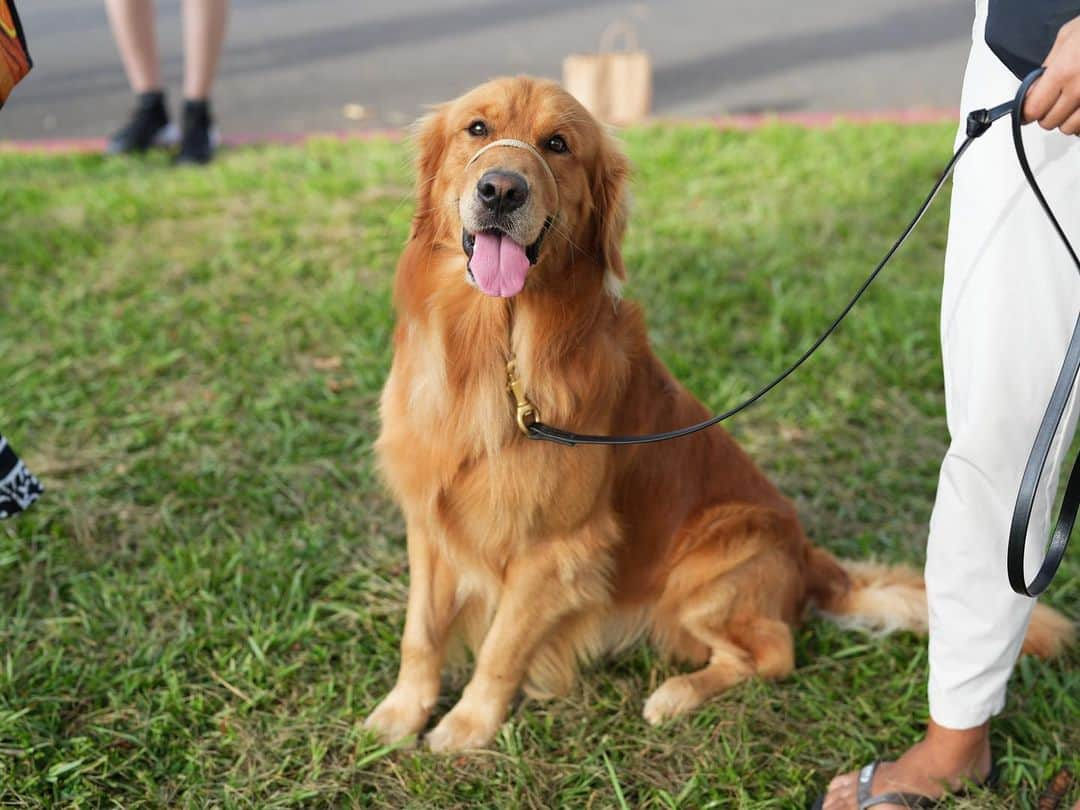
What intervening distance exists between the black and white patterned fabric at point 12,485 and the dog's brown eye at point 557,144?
1.41m

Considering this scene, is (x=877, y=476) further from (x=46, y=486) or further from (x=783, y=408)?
(x=46, y=486)

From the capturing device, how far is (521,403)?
7.64 feet

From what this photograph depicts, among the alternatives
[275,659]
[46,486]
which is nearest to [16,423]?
[46,486]

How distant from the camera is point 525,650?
2.57m

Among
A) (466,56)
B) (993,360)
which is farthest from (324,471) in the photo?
(466,56)

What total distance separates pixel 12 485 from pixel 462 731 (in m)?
1.22

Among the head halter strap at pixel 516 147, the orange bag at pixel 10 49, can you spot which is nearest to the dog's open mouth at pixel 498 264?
the head halter strap at pixel 516 147

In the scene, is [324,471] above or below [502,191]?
below

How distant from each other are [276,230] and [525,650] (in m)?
3.20

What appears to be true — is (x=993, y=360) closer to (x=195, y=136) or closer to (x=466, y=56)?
(x=195, y=136)

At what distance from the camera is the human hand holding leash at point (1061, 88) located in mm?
1583

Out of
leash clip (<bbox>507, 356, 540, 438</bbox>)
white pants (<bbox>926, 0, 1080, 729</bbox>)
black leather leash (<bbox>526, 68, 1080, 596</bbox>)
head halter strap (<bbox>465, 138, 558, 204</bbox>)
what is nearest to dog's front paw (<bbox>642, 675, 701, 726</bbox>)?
white pants (<bbox>926, 0, 1080, 729</bbox>)

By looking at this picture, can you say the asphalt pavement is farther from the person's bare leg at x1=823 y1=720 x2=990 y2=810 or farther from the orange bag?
the person's bare leg at x1=823 y1=720 x2=990 y2=810

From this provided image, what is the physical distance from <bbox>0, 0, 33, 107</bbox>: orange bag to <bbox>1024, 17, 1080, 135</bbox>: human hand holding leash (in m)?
1.91
